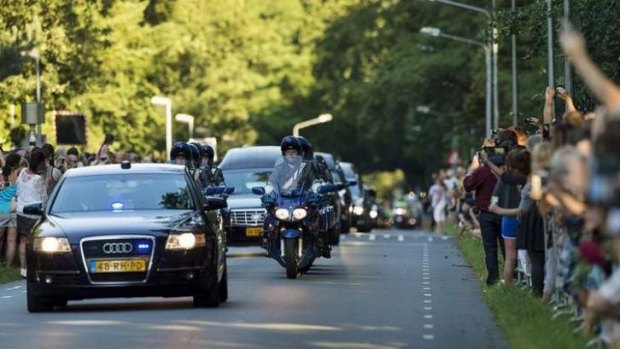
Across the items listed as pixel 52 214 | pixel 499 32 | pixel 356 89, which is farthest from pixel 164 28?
pixel 52 214

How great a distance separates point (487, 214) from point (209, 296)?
495 cm

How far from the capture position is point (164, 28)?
250 feet

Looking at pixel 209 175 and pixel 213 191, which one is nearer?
pixel 213 191

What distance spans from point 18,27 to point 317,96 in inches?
2270

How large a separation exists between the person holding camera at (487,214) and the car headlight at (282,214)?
3192 millimetres

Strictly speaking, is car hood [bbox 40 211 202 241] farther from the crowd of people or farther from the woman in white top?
the woman in white top

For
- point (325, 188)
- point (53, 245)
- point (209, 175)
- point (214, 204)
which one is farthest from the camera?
point (209, 175)

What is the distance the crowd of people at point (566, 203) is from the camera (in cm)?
1250

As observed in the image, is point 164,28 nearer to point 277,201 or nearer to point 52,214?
point 277,201

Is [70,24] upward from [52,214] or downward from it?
upward

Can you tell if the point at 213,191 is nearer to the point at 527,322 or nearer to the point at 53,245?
the point at 53,245

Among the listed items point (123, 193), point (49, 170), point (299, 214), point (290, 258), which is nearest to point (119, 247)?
point (123, 193)

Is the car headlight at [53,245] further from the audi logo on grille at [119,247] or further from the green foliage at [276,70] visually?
the green foliage at [276,70]

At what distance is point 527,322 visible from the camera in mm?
18141
